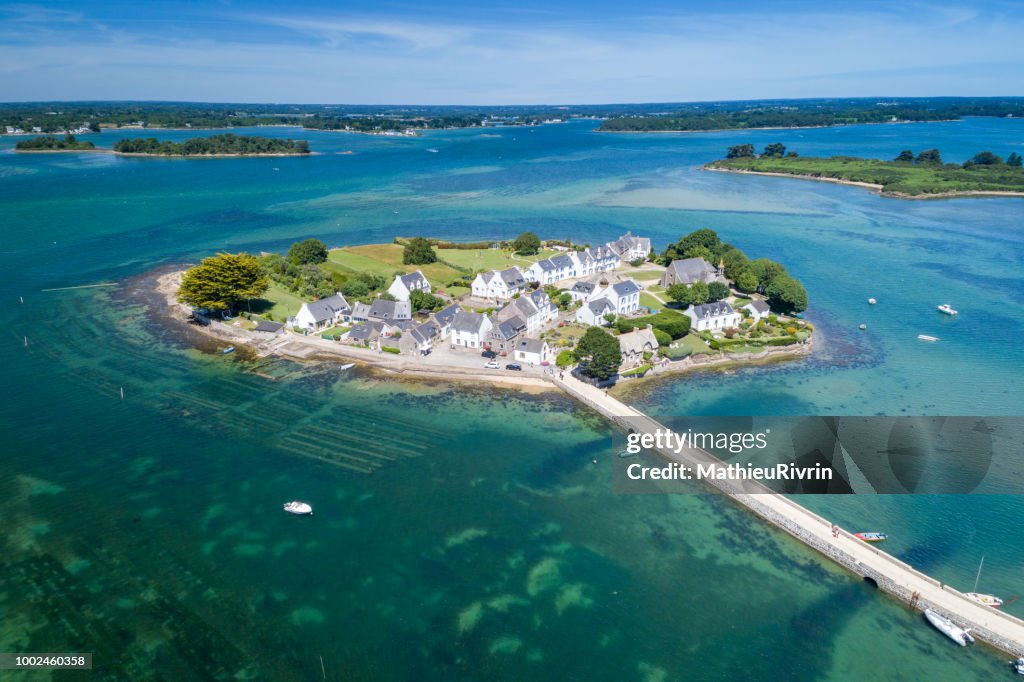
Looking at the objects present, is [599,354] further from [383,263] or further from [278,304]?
[383,263]

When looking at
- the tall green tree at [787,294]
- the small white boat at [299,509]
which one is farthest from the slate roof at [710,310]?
the small white boat at [299,509]

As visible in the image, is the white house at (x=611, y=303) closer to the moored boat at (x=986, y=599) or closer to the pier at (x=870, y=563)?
the pier at (x=870, y=563)

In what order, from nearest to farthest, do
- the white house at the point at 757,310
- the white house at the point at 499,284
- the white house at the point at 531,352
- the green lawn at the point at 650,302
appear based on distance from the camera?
the white house at the point at 531,352, the white house at the point at 757,310, the green lawn at the point at 650,302, the white house at the point at 499,284

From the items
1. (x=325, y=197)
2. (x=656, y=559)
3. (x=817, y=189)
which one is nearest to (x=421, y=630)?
(x=656, y=559)

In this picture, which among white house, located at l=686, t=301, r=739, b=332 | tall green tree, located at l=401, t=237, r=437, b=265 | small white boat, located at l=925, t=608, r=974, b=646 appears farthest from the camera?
tall green tree, located at l=401, t=237, r=437, b=265

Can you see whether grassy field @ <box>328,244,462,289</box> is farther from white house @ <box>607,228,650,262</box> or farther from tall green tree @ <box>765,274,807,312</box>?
tall green tree @ <box>765,274,807,312</box>

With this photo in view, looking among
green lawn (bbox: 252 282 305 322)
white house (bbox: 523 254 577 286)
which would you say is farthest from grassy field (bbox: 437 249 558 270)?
green lawn (bbox: 252 282 305 322)
